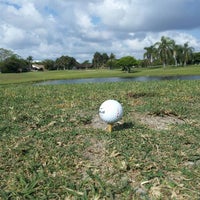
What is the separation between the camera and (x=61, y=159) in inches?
200

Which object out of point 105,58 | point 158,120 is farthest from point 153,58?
point 158,120

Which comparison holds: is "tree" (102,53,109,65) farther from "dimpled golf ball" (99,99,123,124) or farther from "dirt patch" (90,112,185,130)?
"dimpled golf ball" (99,99,123,124)

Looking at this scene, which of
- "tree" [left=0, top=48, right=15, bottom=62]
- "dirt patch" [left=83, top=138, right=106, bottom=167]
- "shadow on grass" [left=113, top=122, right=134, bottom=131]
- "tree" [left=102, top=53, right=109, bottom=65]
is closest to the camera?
"dirt patch" [left=83, top=138, right=106, bottom=167]

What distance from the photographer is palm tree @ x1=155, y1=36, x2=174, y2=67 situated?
9456 centimetres

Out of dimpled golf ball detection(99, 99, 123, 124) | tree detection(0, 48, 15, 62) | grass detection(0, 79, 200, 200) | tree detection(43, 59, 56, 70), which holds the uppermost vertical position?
tree detection(0, 48, 15, 62)

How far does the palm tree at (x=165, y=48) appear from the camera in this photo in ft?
310

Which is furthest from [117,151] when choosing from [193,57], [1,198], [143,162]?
[193,57]

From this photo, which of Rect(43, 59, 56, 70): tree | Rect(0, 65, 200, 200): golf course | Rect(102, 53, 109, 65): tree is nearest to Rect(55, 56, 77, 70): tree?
Rect(43, 59, 56, 70): tree

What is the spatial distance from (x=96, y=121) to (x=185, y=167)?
315 cm

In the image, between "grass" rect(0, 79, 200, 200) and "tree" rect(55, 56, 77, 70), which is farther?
"tree" rect(55, 56, 77, 70)

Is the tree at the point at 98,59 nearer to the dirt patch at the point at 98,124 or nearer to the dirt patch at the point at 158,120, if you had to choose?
the dirt patch at the point at 158,120

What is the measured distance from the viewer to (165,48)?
95.7 metres

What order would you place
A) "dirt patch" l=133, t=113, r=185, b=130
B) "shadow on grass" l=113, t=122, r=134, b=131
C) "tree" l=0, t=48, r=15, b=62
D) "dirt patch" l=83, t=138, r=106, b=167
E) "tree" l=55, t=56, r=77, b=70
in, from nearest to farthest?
"dirt patch" l=83, t=138, r=106, b=167 → "shadow on grass" l=113, t=122, r=134, b=131 → "dirt patch" l=133, t=113, r=185, b=130 → "tree" l=0, t=48, r=15, b=62 → "tree" l=55, t=56, r=77, b=70

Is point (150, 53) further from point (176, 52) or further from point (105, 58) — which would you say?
point (105, 58)
